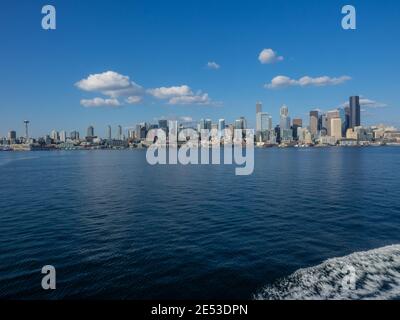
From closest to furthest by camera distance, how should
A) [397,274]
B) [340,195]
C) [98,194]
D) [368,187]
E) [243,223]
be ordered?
1. [397,274]
2. [243,223]
3. [340,195]
4. [98,194]
5. [368,187]

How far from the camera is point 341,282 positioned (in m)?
19.7

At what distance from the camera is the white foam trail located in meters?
18.2

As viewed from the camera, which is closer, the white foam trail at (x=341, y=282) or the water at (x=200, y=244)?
the white foam trail at (x=341, y=282)

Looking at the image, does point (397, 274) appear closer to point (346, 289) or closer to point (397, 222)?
point (346, 289)

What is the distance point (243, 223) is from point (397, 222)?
59.7ft

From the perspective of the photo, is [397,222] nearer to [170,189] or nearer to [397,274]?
[397,274]

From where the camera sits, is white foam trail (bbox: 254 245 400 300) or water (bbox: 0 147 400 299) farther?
water (bbox: 0 147 400 299)

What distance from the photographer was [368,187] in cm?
5912

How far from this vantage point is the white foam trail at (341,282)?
18219 mm

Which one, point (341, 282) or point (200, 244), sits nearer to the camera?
point (341, 282)

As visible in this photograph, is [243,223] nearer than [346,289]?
No
